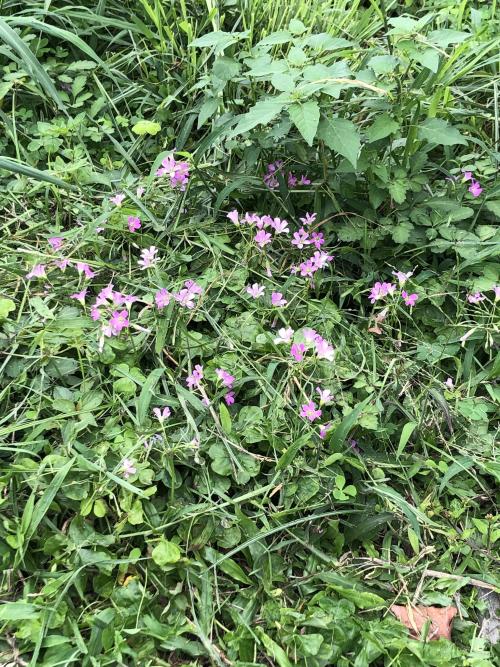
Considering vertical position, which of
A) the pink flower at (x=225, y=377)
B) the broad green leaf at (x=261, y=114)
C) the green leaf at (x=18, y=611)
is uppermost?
the broad green leaf at (x=261, y=114)

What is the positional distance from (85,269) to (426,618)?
1309 mm

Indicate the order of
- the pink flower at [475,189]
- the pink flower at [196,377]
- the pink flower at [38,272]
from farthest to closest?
the pink flower at [475,189] < the pink flower at [38,272] < the pink flower at [196,377]

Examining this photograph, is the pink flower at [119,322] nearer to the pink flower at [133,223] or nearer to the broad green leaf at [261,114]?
the pink flower at [133,223]

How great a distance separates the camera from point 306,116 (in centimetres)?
154

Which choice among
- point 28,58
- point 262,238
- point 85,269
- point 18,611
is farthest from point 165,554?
point 28,58

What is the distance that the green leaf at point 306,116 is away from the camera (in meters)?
1.51

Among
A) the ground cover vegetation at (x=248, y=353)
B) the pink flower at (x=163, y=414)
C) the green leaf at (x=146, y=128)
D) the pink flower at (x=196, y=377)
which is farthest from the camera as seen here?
the green leaf at (x=146, y=128)

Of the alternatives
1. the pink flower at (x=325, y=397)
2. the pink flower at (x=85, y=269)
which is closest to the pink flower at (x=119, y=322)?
the pink flower at (x=85, y=269)

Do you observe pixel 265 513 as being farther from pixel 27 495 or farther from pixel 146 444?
→ pixel 27 495

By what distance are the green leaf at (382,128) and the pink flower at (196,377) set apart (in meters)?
0.86

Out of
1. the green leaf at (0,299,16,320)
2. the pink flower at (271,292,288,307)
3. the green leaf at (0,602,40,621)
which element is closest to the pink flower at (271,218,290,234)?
the pink flower at (271,292,288,307)

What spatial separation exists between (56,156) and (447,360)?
158cm

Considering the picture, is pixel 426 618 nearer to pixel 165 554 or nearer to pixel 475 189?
pixel 165 554

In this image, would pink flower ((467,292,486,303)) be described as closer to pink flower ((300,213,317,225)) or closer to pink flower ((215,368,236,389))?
pink flower ((300,213,317,225))
